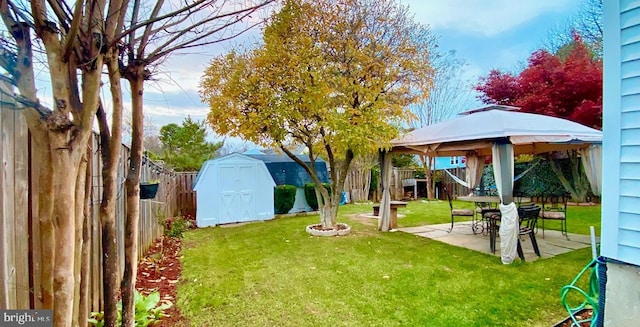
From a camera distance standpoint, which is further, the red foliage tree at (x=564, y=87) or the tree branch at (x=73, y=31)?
the red foliage tree at (x=564, y=87)

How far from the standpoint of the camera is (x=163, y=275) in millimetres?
4484

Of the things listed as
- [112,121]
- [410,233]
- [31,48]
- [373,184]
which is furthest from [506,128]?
[373,184]

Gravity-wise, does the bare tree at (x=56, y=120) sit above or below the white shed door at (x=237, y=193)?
above

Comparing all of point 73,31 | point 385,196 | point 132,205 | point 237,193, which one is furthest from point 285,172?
point 73,31

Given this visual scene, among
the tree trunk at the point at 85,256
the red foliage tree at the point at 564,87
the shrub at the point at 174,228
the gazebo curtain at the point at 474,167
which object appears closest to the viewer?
the tree trunk at the point at 85,256

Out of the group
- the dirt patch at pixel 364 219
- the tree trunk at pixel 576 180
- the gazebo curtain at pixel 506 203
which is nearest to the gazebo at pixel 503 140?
the gazebo curtain at pixel 506 203

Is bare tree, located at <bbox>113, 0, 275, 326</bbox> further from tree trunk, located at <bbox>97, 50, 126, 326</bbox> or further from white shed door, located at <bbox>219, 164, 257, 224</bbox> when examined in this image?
→ white shed door, located at <bbox>219, 164, 257, 224</bbox>

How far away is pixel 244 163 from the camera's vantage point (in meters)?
9.09

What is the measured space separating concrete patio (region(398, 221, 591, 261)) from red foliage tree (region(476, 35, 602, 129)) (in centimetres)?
514

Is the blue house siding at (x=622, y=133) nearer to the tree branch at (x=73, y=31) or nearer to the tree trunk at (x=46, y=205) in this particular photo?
the tree branch at (x=73, y=31)

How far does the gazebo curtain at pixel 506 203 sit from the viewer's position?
4895 millimetres

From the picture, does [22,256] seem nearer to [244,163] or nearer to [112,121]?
[112,121]

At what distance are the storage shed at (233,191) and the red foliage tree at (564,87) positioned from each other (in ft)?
29.1

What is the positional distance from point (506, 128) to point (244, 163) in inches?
251
